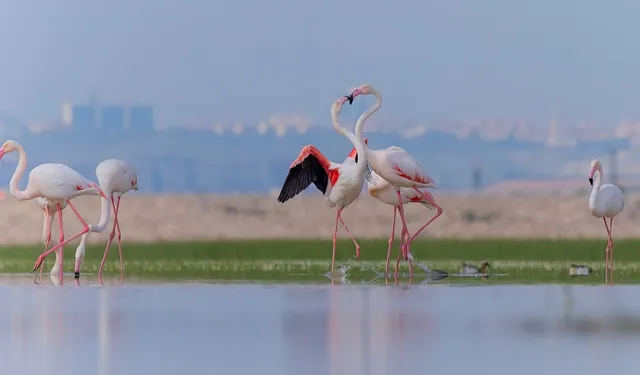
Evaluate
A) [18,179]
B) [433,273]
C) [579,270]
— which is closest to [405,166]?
[433,273]

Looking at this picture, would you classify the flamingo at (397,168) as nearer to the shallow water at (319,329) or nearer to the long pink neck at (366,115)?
the long pink neck at (366,115)

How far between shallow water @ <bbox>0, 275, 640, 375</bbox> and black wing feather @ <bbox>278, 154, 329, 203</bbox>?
2446 mm

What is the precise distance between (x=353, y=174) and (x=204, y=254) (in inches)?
159

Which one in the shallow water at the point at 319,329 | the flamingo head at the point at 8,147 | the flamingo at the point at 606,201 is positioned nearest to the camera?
the shallow water at the point at 319,329

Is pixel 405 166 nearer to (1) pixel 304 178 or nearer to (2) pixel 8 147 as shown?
(1) pixel 304 178

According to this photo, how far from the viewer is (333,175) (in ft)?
40.6

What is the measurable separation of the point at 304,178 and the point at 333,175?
14.0 inches

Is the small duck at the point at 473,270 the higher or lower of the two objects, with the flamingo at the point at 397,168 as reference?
lower

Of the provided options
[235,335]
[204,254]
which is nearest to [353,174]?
[204,254]

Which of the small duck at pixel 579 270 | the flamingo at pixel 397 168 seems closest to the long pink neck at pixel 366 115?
the flamingo at pixel 397 168

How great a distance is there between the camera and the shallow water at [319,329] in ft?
19.6

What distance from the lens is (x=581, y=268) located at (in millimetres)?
12281

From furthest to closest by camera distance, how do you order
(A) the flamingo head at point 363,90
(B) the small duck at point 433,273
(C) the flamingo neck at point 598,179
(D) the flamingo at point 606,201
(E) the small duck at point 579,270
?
1. (C) the flamingo neck at point 598,179
2. (D) the flamingo at point 606,201
3. (A) the flamingo head at point 363,90
4. (E) the small duck at point 579,270
5. (B) the small duck at point 433,273

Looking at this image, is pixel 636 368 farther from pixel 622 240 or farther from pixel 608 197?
pixel 622 240
